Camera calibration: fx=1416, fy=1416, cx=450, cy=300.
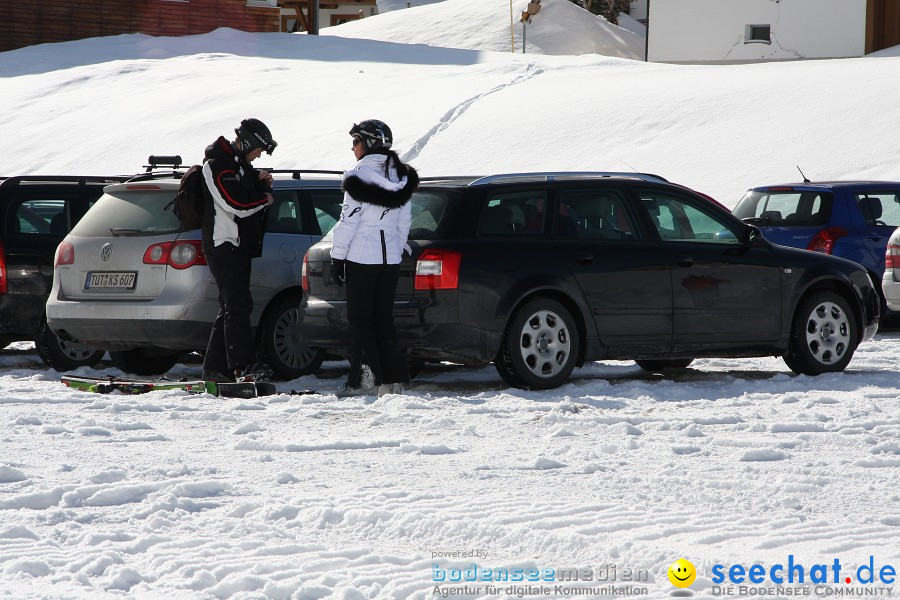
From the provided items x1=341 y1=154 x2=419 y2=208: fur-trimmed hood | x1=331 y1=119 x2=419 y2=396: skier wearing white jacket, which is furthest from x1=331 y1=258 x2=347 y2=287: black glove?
x1=341 y1=154 x2=419 y2=208: fur-trimmed hood

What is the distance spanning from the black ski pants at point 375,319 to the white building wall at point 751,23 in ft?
103

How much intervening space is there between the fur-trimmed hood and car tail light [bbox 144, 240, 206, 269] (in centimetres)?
130

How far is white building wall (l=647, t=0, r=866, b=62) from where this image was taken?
125ft

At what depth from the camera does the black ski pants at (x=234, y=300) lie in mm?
9422

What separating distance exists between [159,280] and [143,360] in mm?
1414

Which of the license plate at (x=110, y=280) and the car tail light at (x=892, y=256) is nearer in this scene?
the license plate at (x=110, y=280)

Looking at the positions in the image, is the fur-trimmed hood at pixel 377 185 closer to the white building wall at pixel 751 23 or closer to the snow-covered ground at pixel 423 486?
the snow-covered ground at pixel 423 486

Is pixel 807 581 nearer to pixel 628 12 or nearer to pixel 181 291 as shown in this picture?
pixel 181 291

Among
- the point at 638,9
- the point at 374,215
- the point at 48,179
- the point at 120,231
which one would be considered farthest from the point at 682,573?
the point at 638,9

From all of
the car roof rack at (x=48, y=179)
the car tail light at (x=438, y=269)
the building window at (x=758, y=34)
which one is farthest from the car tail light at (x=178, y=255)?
the building window at (x=758, y=34)

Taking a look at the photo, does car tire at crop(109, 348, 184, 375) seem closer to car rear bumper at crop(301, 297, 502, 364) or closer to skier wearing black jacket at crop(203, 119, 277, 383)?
skier wearing black jacket at crop(203, 119, 277, 383)

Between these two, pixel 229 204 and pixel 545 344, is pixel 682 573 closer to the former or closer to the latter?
pixel 545 344

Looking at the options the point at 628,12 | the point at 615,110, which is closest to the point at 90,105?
the point at 615,110

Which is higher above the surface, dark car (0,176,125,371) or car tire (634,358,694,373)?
dark car (0,176,125,371)
